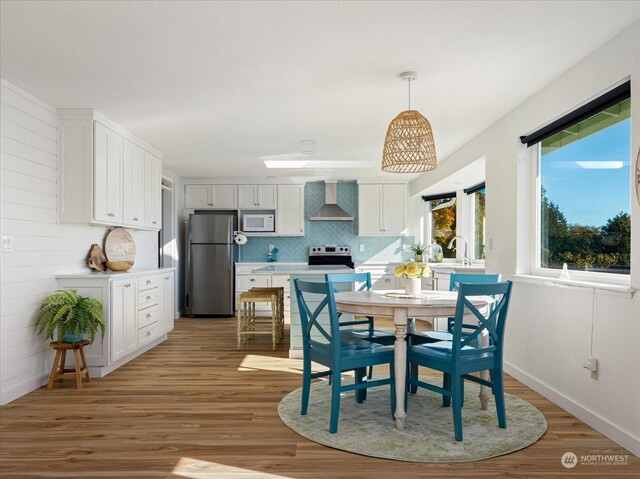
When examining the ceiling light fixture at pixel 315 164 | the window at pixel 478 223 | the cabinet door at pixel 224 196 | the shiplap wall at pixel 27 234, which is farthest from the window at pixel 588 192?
the cabinet door at pixel 224 196

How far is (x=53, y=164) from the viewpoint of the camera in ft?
13.8

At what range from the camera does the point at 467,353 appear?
9.05 ft

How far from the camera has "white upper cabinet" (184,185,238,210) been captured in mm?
8094

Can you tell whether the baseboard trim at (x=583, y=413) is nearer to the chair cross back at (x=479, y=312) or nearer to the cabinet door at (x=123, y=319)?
the chair cross back at (x=479, y=312)

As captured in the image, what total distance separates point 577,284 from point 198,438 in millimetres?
2538

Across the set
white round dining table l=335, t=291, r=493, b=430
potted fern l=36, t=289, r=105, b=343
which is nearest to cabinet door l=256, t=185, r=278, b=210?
potted fern l=36, t=289, r=105, b=343

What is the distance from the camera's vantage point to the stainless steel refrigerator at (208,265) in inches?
301

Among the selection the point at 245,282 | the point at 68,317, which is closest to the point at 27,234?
the point at 68,317

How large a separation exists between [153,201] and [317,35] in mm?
3729

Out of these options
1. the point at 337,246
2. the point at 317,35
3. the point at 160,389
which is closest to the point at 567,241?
the point at 317,35

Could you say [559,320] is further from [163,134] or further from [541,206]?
[163,134]

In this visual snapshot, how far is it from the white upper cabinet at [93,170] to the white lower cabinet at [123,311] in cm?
56

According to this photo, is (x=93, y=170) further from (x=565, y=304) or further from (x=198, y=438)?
(x=565, y=304)

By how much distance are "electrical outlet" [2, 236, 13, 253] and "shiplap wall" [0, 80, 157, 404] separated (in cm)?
4
